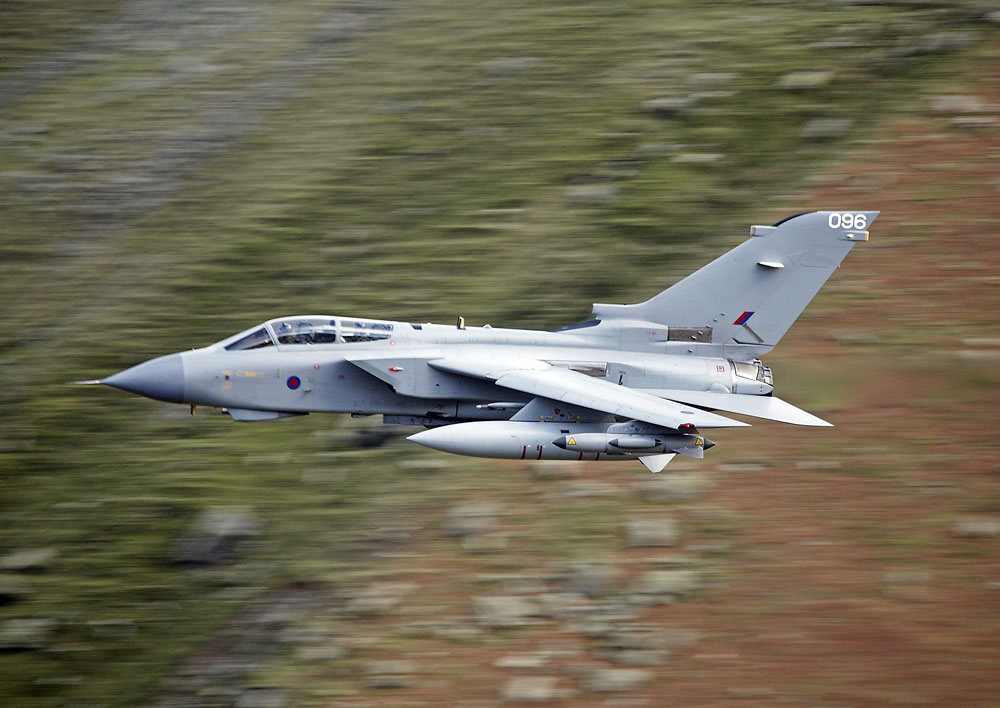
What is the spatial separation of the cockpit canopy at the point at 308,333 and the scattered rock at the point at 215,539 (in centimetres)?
753

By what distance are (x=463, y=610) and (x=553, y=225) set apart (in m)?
16.3

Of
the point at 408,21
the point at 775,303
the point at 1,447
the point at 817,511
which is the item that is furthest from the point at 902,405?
the point at 408,21

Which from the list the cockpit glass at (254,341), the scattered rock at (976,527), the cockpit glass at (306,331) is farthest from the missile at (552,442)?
the scattered rock at (976,527)

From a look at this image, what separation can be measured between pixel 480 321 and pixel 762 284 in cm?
1139

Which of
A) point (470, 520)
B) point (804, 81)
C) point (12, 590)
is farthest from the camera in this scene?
point (804, 81)

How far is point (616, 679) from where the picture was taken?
A: 22781 millimetres

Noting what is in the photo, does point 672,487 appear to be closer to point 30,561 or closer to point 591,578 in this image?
point 591,578

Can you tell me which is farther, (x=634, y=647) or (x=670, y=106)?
(x=670, y=106)

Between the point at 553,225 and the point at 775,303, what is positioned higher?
the point at 553,225

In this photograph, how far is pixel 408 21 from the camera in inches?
1837

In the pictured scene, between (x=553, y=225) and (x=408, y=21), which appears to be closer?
(x=553, y=225)

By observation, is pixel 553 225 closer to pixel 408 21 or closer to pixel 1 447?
pixel 408 21

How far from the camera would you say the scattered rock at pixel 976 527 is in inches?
972

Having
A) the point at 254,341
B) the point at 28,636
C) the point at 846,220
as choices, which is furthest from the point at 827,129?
the point at 28,636
